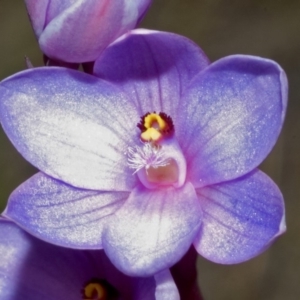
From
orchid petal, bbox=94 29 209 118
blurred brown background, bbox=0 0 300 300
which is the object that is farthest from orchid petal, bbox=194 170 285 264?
blurred brown background, bbox=0 0 300 300

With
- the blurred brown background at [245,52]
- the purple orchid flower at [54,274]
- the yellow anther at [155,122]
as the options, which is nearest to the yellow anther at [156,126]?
the yellow anther at [155,122]

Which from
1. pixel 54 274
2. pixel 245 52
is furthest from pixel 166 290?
pixel 245 52

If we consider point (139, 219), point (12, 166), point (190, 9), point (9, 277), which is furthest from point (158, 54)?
point (190, 9)

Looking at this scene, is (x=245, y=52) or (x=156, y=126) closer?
(x=156, y=126)

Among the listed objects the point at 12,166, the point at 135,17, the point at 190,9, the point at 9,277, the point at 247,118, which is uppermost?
the point at 135,17

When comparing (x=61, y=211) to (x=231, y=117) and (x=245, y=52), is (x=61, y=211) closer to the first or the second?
(x=231, y=117)

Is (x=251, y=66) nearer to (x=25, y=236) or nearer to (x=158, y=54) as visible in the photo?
(x=158, y=54)

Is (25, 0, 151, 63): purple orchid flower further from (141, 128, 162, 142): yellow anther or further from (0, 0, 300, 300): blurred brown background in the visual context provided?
(0, 0, 300, 300): blurred brown background
